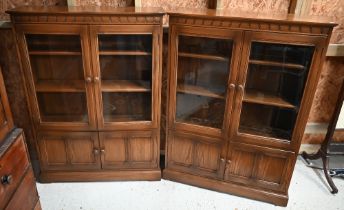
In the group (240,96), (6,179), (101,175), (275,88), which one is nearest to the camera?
(6,179)

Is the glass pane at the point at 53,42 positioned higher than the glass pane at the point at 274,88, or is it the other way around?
the glass pane at the point at 53,42

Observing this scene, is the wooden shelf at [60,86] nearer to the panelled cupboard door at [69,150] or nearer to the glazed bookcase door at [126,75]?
the glazed bookcase door at [126,75]

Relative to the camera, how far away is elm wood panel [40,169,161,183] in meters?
2.26

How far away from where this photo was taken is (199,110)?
2.19 m

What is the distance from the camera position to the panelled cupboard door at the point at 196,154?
7.03 feet

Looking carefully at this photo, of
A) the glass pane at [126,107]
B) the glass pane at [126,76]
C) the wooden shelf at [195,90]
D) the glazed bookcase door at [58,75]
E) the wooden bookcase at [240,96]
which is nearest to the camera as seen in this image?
the wooden bookcase at [240,96]

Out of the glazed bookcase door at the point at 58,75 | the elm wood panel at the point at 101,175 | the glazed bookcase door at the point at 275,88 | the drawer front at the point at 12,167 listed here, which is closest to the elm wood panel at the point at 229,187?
the elm wood panel at the point at 101,175

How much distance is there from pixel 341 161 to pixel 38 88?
114 inches

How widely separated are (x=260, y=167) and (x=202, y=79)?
0.84 metres

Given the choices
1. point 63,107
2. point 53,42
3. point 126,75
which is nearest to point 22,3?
point 53,42

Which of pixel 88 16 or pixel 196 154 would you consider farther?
pixel 196 154

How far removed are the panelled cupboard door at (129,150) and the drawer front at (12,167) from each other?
0.83 meters

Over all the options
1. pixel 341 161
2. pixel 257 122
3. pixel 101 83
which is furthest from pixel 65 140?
pixel 341 161

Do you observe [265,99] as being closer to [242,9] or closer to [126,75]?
[242,9]
